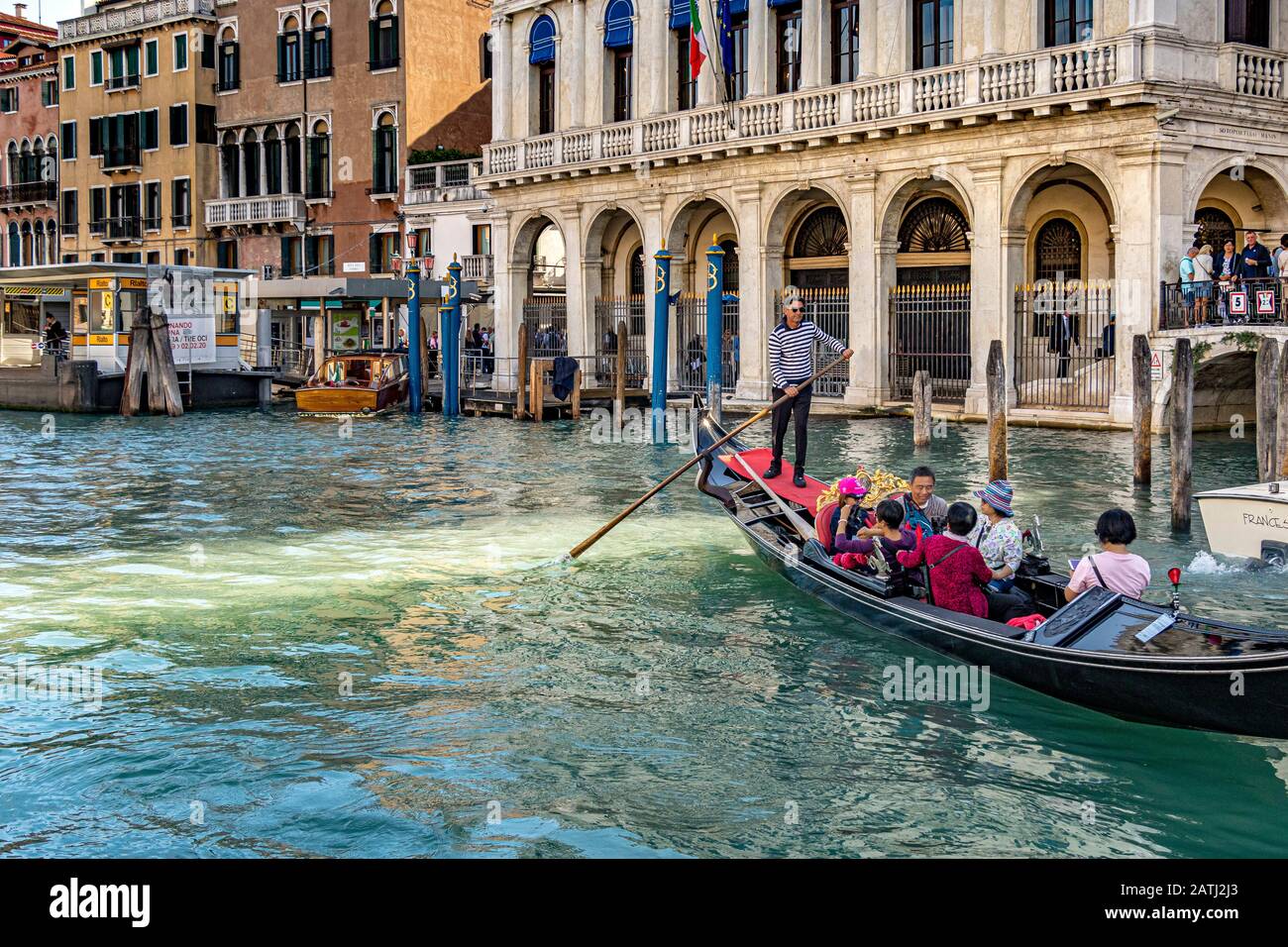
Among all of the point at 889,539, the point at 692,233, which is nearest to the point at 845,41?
the point at 692,233

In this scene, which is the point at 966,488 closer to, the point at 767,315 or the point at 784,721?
the point at 784,721

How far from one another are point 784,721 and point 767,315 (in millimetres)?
20021

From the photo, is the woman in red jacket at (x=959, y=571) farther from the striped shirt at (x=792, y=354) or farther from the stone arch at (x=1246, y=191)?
the stone arch at (x=1246, y=191)

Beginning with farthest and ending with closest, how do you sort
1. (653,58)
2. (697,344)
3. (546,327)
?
(546,327) → (697,344) → (653,58)

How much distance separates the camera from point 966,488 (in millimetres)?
15539

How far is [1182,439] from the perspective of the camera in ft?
42.4

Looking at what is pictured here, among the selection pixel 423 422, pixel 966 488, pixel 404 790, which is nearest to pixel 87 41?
pixel 423 422

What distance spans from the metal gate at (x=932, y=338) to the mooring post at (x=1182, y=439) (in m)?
9.93

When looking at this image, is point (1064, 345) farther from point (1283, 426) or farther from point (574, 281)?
point (574, 281)

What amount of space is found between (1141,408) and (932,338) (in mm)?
9827

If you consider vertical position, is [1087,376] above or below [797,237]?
below

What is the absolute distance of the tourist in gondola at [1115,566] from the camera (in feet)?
24.2

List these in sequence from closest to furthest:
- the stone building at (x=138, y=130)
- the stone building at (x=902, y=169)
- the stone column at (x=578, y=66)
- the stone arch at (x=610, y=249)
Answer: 1. the stone building at (x=902, y=169)
2. the stone column at (x=578, y=66)
3. the stone arch at (x=610, y=249)
4. the stone building at (x=138, y=130)

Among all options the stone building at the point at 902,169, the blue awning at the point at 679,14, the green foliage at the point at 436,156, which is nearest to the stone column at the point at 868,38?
the stone building at the point at 902,169
